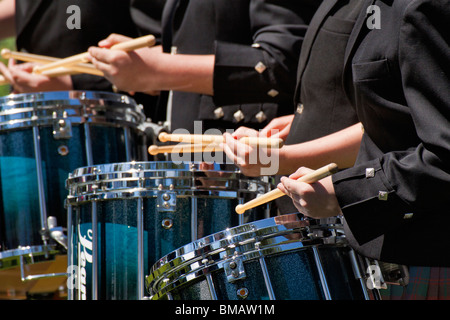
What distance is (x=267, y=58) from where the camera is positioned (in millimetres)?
2982

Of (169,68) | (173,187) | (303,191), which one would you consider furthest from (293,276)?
(169,68)

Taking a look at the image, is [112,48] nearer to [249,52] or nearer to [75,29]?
[249,52]

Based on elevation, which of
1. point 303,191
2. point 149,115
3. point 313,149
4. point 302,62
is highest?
point 149,115

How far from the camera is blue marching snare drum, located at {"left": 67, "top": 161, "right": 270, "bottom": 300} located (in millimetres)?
2561

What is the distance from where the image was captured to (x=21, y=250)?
118 inches

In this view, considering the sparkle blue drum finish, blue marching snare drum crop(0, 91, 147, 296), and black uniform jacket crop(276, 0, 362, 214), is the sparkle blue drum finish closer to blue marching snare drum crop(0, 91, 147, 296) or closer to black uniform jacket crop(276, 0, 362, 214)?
blue marching snare drum crop(0, 91, 147, 296)

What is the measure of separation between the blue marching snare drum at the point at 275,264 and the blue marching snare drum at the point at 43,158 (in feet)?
3.17

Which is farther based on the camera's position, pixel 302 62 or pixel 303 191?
pixel 302 62

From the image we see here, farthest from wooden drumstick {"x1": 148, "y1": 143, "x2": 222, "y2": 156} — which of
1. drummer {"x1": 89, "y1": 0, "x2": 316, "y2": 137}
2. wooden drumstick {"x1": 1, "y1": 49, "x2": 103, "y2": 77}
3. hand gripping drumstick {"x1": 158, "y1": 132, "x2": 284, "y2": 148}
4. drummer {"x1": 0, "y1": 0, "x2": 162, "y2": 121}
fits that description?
drummer {"x1": 0, "y1": 0, "x2": 162, "y2": 121}

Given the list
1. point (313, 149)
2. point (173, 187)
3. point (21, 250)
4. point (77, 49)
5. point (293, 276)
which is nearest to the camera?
point (293, 276)

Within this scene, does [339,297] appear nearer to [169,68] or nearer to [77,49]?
[169,68]

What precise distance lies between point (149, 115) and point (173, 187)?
4.41 ft

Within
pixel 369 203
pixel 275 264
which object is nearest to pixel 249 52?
pixel 275 264
